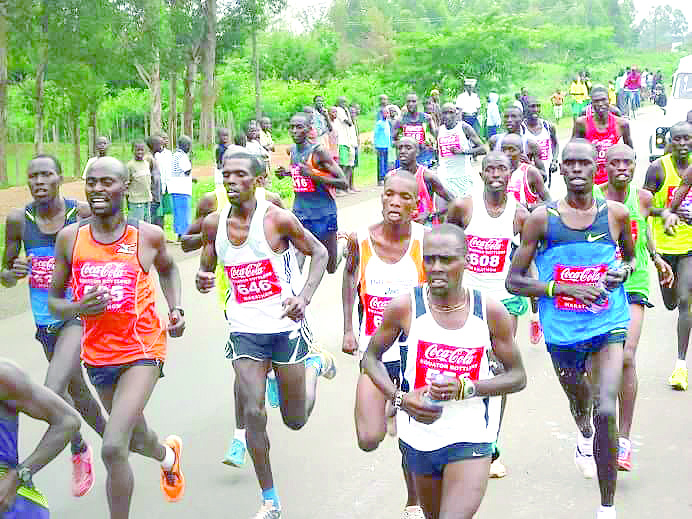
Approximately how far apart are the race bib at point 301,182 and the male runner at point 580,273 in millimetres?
4534

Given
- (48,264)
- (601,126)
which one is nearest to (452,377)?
(48,264)

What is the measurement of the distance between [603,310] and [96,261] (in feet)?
8.68

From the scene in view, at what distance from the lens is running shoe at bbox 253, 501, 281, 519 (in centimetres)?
575

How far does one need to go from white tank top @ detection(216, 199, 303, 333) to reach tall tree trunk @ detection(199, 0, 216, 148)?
85.9 ft

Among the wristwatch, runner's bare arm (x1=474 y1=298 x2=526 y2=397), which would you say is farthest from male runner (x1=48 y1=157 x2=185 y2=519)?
runner's bare arm (x1=474 y1=298 x2=526 y2=397)

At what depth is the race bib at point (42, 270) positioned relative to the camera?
6.43m

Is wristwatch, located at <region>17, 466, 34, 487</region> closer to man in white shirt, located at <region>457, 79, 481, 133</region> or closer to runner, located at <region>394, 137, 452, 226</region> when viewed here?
runner, located at <region>394, 137, 452, 226</region>

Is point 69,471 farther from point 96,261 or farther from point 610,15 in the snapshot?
point 610,15

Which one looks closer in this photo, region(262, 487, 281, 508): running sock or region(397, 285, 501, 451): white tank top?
region(397, 285, 501, 451): white tank top

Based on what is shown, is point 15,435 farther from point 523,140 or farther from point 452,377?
point 523,140

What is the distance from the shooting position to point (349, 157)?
21.7 metres

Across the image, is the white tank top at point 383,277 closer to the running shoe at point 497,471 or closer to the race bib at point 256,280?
the race bib at point 256,280

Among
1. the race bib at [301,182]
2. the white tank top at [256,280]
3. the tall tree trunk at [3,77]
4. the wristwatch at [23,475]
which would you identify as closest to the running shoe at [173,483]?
the white tank top at [256,280]

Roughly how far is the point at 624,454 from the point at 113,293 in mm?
3042
